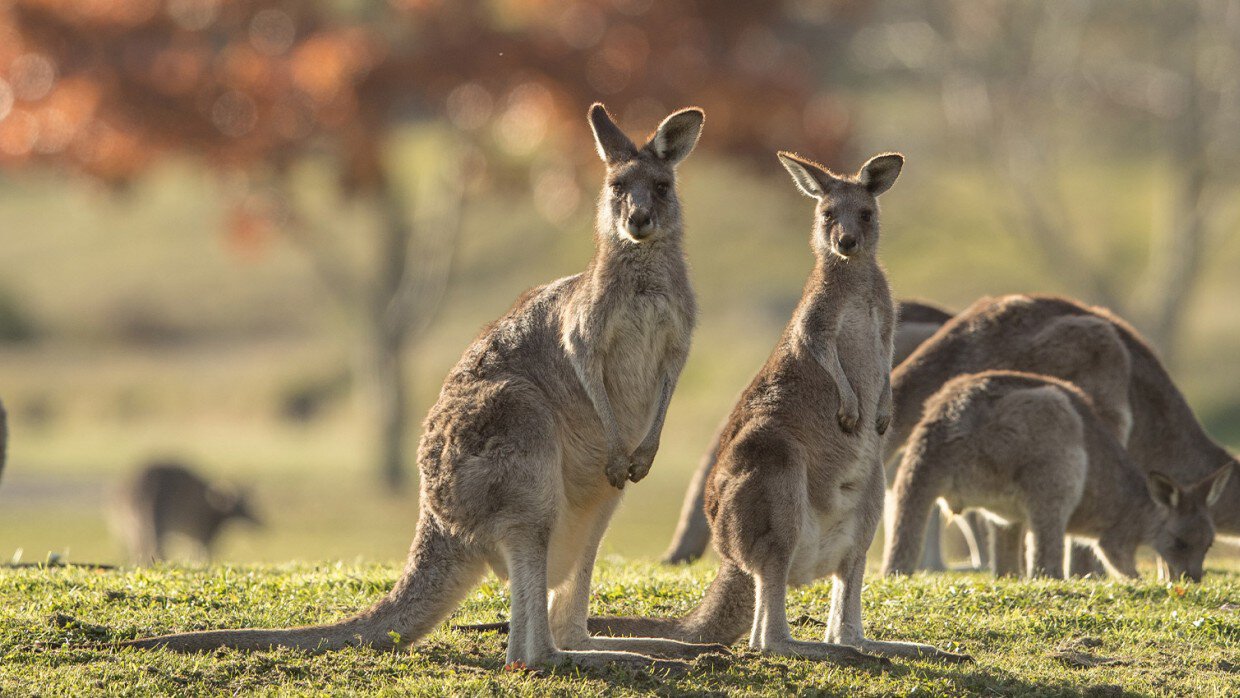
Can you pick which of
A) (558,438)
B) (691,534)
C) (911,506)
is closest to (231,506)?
(691,534)

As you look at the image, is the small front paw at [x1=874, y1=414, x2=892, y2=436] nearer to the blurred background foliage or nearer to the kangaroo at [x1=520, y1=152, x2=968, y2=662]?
the kangaroo at [x1=520, y1=152, x2=968, y2=662]

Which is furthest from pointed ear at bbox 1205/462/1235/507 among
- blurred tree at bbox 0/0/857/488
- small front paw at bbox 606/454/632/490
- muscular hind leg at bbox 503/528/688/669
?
blurred tree at bbox 0/0/857/488

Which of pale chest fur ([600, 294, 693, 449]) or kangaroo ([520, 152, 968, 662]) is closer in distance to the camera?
kangaroo ([520, 152, 968, 662])

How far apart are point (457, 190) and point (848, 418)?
12.4m

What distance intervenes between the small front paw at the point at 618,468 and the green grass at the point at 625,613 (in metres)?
0.67

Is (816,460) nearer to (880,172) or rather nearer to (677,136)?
(880,172)

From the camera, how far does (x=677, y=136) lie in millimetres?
5660

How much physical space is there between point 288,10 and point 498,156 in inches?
109

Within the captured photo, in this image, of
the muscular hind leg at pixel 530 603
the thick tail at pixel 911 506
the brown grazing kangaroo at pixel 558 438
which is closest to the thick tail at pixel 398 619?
the brown grazing kangaroo at pixel 558 438

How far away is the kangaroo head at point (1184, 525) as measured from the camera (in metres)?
7.96

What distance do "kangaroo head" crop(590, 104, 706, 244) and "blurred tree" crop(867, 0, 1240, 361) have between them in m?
14.4

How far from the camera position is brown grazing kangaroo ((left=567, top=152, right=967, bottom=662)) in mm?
5387

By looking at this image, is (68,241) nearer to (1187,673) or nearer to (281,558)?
(281,558)

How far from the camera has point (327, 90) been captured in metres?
15.5
